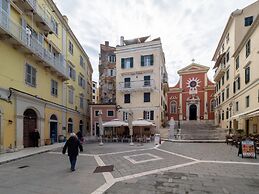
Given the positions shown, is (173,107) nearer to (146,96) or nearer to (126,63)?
(146,96)

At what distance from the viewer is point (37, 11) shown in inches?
Answer: 609

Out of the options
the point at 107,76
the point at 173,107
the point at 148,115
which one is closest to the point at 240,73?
the point at 148,115

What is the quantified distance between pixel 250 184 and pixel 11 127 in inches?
525

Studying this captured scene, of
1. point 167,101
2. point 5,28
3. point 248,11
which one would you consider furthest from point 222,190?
point 167,101

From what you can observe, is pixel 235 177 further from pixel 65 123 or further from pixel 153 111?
pixel 153 111

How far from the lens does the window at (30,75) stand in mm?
15078

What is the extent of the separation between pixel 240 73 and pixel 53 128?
20551 millimetres

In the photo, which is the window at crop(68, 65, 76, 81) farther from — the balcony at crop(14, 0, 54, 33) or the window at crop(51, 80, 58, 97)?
the balcony at crop(14, 0, 54, 33)

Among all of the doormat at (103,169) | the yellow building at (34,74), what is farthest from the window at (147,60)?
the doormat at (103,169)

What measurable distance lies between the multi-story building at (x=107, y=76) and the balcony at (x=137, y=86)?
6.00 meters

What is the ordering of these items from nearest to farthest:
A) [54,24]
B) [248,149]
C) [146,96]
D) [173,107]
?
[248,149] < [54,24] < [146,96] < [173,107]

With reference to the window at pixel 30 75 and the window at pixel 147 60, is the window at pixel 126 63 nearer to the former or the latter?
the window at pixel 147 60

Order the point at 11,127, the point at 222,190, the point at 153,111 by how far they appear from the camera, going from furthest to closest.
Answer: the point at 153,111 → the point at 11,127 → the point at 222,190

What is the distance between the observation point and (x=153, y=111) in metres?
28.0
